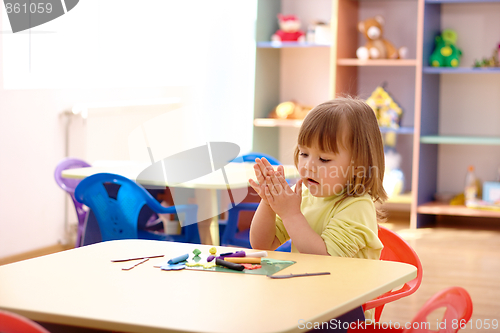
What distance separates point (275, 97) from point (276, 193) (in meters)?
4.01

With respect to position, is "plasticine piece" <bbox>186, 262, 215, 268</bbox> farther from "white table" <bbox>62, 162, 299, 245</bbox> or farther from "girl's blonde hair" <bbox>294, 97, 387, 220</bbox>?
"white table" <bbox>62, 162, 299, 245</bbox>

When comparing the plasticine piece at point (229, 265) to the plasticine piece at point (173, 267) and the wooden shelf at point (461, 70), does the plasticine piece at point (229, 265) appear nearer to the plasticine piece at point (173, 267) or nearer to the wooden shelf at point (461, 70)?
the plasticine piece at point (173, 267)

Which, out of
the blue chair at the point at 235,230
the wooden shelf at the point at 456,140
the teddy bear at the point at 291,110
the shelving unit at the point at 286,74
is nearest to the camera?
the blue chair at the point at 235,230

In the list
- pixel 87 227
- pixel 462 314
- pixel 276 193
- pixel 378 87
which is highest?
pixel 378 87

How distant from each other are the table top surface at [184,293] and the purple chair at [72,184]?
5.40 ft

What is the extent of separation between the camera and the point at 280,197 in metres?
1.30

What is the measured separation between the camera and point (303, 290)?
0.97 m

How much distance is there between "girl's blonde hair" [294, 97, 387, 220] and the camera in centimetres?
133

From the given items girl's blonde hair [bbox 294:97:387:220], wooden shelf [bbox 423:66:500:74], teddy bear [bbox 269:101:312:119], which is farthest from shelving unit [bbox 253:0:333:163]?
girl's blonde hair [bbox 294:97:387:220]

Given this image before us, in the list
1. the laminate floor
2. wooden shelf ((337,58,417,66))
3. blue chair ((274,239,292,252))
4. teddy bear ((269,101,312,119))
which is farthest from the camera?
teddy bear ((269,101,312,119))

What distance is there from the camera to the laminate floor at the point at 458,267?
2.45 m

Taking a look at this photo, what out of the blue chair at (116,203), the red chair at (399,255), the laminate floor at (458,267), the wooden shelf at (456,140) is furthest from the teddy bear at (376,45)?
the red chair at (399,255)

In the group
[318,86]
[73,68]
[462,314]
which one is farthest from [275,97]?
[462,314]

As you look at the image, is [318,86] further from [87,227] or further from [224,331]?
[224,331]
